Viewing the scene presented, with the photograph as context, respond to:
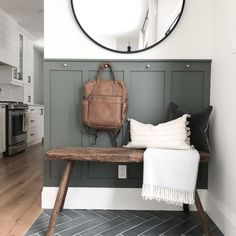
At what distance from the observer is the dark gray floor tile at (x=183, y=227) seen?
172 cm

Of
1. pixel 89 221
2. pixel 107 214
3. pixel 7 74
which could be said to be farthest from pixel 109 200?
pixel 7 74

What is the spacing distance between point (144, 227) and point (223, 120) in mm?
876

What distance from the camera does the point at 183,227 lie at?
1.81 metres

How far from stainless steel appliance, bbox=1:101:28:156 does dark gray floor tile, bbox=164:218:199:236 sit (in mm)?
3369

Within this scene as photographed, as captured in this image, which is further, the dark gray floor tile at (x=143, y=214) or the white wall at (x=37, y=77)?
the white wall at (x=37, y=77)

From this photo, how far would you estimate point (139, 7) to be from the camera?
2.07 meters

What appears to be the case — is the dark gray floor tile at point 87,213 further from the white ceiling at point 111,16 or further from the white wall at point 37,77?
the white wall at point 37,77

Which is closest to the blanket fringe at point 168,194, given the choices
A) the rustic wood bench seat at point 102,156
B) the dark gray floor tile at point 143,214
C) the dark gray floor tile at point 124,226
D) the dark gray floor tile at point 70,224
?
the rustic wood bench seat at point 102,156

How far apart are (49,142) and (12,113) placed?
2.72m

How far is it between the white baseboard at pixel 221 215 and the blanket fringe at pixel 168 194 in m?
0.28

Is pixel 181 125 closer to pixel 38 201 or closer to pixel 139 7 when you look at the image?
pixel 139 7

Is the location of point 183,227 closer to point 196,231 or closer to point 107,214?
point 196,231

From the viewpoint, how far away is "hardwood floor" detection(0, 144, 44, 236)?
179cm

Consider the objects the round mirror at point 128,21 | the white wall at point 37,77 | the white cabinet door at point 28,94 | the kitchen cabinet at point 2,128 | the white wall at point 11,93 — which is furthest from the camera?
the white wall at point 37,77
